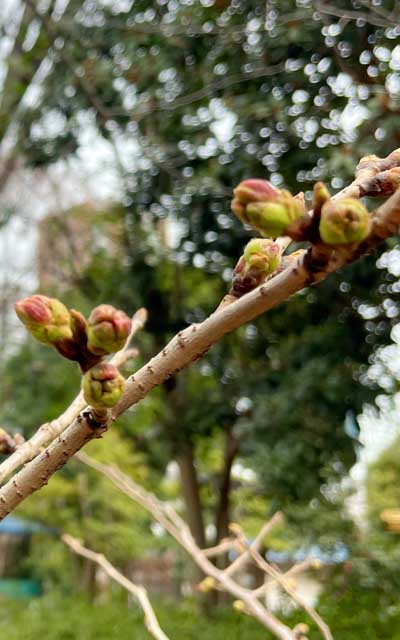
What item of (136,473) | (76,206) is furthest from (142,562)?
(76,206)

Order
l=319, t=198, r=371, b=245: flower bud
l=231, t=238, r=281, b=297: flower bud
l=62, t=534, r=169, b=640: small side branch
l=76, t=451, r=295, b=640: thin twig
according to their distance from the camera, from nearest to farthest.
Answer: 1. l=319, t=198, r=371, b=245: flower bud
2. l=231, t=238, r=281, b=297: flower bud
3. l=62, t=534, r=169, b=640: small side branch
4. l=76, t=451, r=295, b=640: thin twig

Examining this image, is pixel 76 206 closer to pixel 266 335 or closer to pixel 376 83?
pixel 266 335

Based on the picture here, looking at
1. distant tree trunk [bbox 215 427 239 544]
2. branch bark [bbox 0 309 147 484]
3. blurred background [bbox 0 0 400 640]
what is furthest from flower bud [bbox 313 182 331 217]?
distant tree trunk [bbox 215 427 239 544]

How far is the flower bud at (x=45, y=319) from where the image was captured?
1.46 ft

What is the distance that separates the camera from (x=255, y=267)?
50 centimetres

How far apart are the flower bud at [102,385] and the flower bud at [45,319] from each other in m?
0.04

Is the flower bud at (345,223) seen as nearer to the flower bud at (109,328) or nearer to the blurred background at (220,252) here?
the flower bud at (109,328)

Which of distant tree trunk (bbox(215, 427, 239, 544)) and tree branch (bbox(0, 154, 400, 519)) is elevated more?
tree branch (bbox(0, 154, 400, 519))

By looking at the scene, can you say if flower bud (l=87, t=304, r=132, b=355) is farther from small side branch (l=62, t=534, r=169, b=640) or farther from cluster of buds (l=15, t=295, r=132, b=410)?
small side branch (l=62, t=534, r=169, b=640)

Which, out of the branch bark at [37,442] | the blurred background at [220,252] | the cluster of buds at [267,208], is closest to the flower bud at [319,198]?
the cluster of buds at [267,208]

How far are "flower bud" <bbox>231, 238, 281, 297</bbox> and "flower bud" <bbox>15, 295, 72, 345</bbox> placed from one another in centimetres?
11

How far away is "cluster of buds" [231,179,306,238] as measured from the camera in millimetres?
378

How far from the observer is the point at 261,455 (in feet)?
8.71

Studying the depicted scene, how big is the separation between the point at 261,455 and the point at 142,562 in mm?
7915
